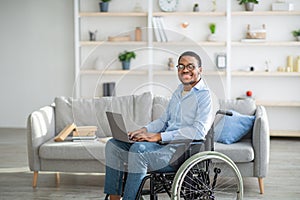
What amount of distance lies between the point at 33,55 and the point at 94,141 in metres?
3.73

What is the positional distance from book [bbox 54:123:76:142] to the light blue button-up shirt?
1385mm

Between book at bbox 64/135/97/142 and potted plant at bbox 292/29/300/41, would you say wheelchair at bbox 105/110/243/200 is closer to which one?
book at bbox 64/135/97/142

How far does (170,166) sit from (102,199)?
1.04 metres

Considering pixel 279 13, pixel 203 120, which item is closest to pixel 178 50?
pixel 203 120

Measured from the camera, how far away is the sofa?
14.8 ft

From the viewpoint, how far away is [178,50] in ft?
13.2

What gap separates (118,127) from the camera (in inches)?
146

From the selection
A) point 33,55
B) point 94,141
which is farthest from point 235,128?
point 33,55

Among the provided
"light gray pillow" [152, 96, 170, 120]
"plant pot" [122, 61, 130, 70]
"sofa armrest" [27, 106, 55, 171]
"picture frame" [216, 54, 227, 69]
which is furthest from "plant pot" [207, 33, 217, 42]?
"sofa armrest" [27, 106, 55, 171]

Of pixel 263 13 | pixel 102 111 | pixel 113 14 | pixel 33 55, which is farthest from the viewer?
pixel 33 55

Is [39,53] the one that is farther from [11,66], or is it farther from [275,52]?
[275,52]

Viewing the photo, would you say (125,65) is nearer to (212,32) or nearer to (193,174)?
(212,32)

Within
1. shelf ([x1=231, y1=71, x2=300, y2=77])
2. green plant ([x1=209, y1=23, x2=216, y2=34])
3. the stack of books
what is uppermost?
green plant ([x1=209, y1=23, x2=216, y2=34])

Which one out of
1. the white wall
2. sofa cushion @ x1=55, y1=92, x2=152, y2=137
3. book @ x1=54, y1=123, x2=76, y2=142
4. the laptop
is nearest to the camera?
the laptop
